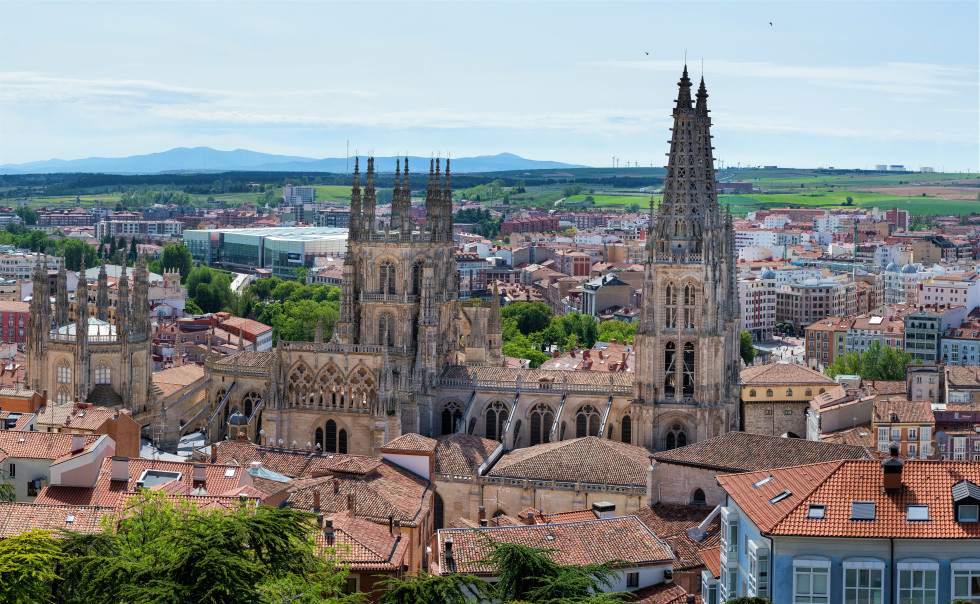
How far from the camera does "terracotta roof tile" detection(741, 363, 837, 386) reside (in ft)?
331

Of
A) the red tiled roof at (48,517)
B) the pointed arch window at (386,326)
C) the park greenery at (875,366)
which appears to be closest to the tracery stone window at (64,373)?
the pointed arch window at (386,326)

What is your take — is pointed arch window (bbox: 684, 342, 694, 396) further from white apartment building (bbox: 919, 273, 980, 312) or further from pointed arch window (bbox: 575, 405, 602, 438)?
white apartment building (bbox: 919, 273, 980, 312)

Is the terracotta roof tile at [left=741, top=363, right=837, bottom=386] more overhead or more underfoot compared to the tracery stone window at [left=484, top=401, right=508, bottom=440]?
more overhead

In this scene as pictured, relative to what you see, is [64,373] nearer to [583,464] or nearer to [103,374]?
[103,374]

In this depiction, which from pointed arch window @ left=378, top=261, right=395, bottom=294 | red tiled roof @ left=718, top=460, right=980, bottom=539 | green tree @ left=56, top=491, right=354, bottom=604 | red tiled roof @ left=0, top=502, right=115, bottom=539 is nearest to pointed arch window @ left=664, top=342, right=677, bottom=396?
pointed arch window @ left=378, top=261, right=395, bottom=294

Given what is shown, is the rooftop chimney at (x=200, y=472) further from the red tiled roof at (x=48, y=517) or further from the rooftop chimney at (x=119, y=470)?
the red tiled roof at (x=48, y=517)

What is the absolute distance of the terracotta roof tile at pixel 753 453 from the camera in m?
67.4

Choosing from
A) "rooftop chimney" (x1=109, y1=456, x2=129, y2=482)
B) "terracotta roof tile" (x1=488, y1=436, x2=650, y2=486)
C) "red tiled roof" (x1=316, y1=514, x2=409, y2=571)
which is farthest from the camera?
"terracotta roof tile" (x1=488, y1=436, x2=650, y2=486)

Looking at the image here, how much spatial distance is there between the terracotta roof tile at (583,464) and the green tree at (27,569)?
1366 inches

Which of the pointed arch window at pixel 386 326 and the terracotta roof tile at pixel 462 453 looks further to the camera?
the pointed arch window at pixel 386 326

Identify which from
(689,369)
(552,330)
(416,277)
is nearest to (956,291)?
(552,330)

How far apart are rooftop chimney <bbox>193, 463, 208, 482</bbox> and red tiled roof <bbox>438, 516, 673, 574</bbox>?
41.9 feet

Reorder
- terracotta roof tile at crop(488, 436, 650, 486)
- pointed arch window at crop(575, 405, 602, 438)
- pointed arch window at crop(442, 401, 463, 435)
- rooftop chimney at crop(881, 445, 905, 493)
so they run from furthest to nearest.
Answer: pointed arch window at crop(442, 401, 463, 435) → pointed arch window at crop(575, 405, 602, 438) → terracotta roof tile at crop(488, 436, 650, 486) → rooftop chimney at crop(881, 445, 905, 493)

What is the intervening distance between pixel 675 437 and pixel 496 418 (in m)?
10.7
